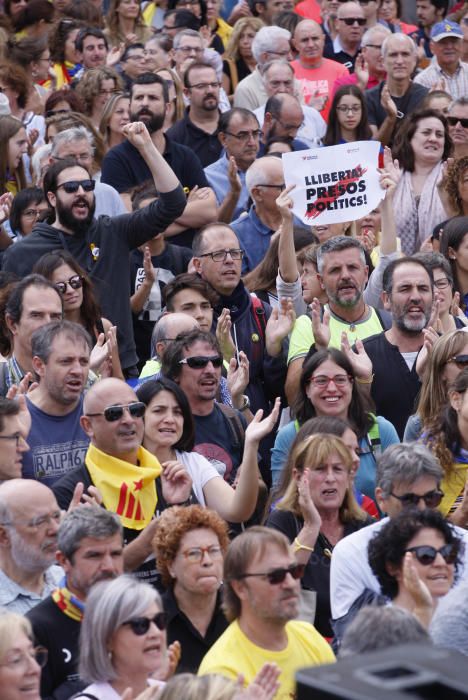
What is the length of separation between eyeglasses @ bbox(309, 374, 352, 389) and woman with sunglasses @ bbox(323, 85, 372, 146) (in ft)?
14.2

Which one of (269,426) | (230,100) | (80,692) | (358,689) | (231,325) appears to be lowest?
(80,692)

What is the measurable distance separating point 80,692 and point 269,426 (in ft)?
5.56

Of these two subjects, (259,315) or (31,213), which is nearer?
(259,315)

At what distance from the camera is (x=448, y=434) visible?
20.8ft

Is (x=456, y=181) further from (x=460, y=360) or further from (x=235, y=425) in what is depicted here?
(x=235, y=425)

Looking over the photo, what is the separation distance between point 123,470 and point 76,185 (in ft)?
8.19

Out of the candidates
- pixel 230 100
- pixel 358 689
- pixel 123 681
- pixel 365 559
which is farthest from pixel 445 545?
pixel 230 100

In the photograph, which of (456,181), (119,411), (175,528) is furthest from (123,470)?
(456,181)

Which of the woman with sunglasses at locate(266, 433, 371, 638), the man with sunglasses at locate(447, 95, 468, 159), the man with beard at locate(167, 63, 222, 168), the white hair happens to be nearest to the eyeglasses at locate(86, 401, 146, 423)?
the woman with sunglasses at locate(266, 433, 371, 638)

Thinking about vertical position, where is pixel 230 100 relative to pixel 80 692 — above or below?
above

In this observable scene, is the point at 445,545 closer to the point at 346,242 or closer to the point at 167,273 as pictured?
the point at 346,242

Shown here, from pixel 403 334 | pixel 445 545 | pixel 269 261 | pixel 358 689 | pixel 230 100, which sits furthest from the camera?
pixel 230 100

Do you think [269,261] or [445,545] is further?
[269,261]

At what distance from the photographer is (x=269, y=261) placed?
8.41m
